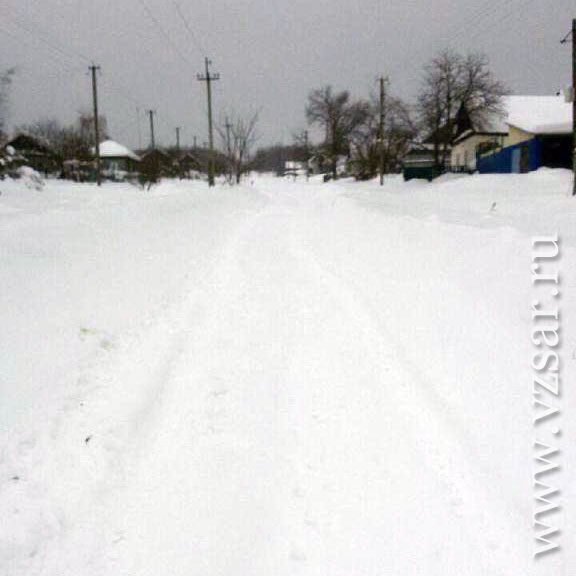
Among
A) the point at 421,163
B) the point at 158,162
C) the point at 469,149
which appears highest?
the point at 469,149

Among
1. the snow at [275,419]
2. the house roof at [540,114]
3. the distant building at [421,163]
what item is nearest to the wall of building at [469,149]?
the distant building at [421,163]

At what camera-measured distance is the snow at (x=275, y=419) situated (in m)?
2.57

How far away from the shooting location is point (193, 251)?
11203 millimetres

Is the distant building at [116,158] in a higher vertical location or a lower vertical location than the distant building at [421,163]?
higher

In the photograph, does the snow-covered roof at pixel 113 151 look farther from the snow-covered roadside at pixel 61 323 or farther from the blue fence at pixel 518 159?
the snow-covered roadside at pixel 61 323

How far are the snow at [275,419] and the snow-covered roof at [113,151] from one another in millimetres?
63990

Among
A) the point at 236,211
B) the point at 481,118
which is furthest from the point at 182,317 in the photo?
the point at 481,118

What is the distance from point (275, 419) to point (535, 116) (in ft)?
129

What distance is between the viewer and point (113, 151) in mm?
66500

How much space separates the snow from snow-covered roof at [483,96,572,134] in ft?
93.8

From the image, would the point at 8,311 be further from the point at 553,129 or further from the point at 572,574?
the point at 553,129

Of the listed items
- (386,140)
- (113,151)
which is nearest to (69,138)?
(113,151)

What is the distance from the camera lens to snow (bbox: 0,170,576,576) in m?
2.57

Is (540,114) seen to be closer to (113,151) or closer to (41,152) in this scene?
(41,152)
